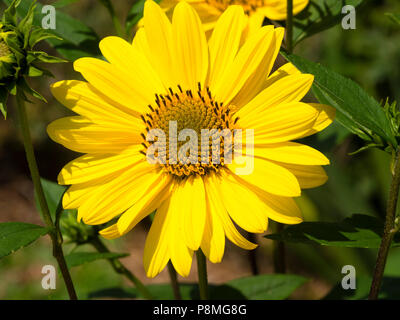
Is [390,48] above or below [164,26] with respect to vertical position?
above

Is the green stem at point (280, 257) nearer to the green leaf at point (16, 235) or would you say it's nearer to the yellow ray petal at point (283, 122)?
the yellow ray petal at point (283, 122)

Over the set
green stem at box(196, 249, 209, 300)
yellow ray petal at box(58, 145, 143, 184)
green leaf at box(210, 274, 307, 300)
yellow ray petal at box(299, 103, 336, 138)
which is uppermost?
yellow ray petal at box(299, 103, 336, 138)

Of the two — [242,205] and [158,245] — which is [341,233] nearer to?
[242,205]

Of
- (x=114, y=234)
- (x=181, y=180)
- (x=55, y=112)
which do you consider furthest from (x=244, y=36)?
(x=55, y=112)

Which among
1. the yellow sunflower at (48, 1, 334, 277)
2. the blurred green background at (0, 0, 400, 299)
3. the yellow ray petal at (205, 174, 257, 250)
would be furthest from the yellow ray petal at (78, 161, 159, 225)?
the blurred green background at (0, 0, 400, 299)

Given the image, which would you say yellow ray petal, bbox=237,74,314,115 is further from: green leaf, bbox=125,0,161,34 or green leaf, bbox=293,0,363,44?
green leaf, bbox=125,0,161,34

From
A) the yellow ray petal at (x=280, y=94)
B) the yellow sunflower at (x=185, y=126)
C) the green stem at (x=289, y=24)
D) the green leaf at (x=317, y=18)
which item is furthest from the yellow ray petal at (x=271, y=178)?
the green leaf at (x=317, y=18)

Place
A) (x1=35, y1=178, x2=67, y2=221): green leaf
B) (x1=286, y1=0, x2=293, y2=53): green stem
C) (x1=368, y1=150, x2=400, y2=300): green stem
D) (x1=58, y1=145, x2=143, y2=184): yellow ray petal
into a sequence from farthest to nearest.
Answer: (x1=35, y1=178, x2=67, y2=221): green leaf
(x1=286, y1=0, x2=293, y2=53): green stem
(x1=58, y1=145, x2=143, y2=184): yellow ray petal
(x1=368, y1=150, x2=400, y2=300): green stem
